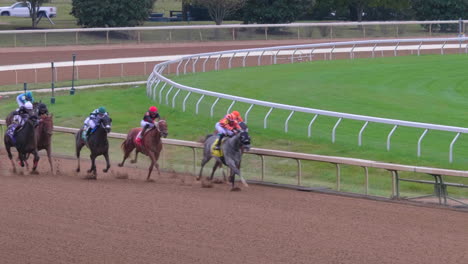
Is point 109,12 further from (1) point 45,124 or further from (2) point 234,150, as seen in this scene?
(2) point 234,150

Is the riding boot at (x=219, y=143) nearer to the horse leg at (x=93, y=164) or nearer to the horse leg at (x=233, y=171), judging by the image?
the horse leg at (x=233, y=171)

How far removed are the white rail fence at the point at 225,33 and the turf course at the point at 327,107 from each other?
20.1 feet

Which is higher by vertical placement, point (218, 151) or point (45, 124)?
point (45, 124)

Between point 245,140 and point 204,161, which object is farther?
point 204,161

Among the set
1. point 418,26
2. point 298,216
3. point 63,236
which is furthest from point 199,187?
point 418,26

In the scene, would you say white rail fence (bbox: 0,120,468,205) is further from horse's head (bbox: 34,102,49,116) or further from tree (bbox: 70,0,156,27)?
tree (bbox: 70,0,156,27)

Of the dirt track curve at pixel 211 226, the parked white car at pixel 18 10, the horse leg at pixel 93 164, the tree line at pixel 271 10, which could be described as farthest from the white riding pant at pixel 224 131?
the parked white car at pixel 18 10

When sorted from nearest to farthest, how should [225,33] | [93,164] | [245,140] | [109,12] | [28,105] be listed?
1. [245,140]
2. [93,164]
3. [28,105]
4. [225,33]
5. [109,12]

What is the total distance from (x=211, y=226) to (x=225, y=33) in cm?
2466

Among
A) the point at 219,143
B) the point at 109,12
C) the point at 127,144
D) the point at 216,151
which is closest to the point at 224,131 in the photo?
the point at 219,143

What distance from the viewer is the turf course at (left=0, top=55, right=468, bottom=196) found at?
520 inches

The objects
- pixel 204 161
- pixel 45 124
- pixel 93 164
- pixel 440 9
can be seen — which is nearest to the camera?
pixel 204 161

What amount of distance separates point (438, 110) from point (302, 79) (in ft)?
19.6

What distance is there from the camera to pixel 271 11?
42219 mm
